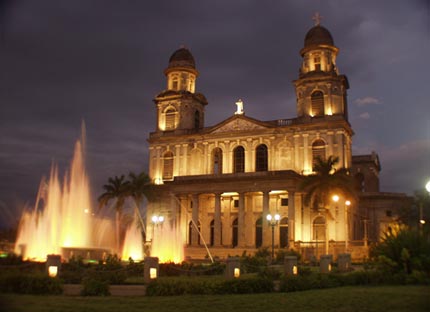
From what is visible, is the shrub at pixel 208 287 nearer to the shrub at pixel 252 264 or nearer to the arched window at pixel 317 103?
the shrub at pixel 252 264

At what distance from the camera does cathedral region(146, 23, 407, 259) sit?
168 ft

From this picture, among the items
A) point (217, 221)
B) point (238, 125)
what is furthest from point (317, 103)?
point (217, 221)

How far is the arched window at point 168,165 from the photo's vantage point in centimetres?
6231

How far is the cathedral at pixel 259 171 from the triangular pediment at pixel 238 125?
113mm

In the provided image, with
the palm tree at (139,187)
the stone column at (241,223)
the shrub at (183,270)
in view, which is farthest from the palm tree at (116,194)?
the shrub at (183,270)

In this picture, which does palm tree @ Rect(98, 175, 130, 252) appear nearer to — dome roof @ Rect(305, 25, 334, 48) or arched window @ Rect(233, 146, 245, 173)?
arched window @ Rect(233, 146, 245, 173)

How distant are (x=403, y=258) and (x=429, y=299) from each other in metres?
5.16

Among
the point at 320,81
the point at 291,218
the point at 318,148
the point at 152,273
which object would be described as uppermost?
the point at 320,81

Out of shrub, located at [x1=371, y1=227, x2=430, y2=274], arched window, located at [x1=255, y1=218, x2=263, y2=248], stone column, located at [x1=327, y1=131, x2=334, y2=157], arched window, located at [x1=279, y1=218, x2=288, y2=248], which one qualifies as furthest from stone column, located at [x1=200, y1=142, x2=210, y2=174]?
shrub, located at [x1=371, y1=227, x2=430, y2=274]

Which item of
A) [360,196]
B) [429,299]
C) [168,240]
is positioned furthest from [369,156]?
[429,299]

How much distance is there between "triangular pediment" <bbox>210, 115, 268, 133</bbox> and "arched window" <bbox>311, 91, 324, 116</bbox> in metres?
5.63

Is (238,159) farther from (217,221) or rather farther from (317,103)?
(317,103)

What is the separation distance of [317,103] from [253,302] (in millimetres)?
42722

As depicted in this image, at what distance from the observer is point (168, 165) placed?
2469 inches
